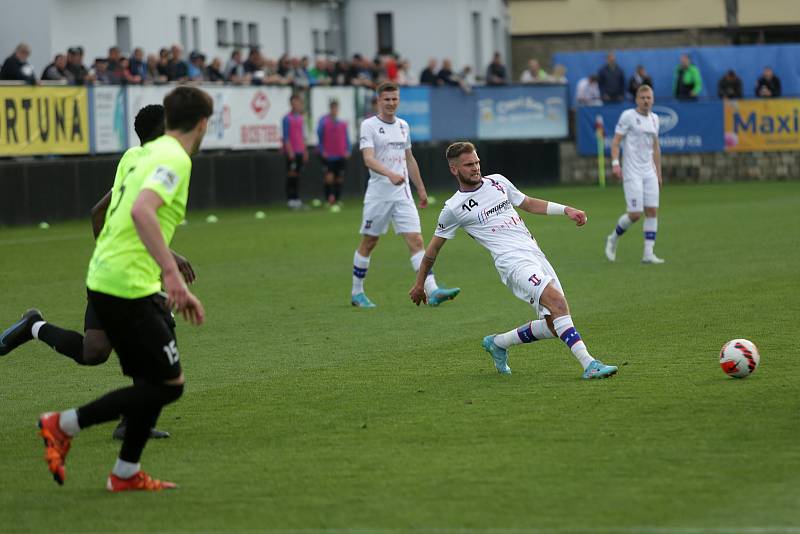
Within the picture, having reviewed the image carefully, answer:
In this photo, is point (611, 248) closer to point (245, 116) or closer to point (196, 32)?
point (245, 116)

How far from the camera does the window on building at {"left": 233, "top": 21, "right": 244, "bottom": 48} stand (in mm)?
42375

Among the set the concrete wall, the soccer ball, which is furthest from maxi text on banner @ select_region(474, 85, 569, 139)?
the soccer ball

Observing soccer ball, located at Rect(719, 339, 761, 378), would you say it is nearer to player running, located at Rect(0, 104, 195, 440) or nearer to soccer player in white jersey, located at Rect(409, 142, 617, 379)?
soccer player in white jersey, located at Rect(409, 142, 617, 379)

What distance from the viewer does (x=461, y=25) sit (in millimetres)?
50125

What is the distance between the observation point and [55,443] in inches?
278

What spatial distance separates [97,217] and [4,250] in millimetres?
13634

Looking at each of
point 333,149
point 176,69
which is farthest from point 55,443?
point 333,149

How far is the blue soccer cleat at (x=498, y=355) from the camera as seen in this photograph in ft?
33.9

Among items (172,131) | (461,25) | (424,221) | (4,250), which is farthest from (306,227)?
(461,25)

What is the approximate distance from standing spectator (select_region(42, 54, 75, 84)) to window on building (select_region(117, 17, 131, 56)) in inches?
394

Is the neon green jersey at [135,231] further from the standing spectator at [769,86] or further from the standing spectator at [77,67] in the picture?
the standing spectator at [769,86]

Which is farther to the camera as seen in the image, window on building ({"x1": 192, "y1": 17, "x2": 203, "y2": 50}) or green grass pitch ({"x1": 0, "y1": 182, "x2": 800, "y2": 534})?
window on building ({"x1": 192, "y1": 17, "x2": 203, "y2": 50})

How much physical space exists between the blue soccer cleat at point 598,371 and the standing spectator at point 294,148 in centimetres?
2139

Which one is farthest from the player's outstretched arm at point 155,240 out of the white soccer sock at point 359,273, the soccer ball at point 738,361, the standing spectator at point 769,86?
the standing spectator at point 769,86
